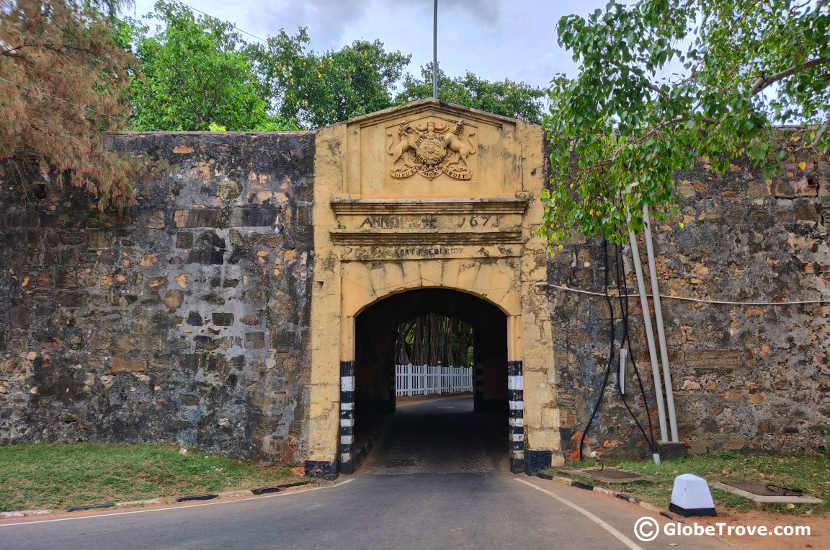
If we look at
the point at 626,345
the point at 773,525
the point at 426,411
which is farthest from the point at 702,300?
the point at 426,411

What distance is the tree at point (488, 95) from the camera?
1978 cm

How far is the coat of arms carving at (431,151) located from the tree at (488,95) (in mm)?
11089

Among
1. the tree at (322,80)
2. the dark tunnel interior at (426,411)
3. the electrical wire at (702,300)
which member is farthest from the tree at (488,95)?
the electrical wire at (702,300)

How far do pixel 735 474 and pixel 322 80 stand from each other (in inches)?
630

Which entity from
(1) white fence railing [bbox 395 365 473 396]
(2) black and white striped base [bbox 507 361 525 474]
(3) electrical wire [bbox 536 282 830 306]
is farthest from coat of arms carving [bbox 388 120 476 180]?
(1) white fence railing [bbox 395 365 473 396]

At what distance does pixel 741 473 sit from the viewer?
7.15 m

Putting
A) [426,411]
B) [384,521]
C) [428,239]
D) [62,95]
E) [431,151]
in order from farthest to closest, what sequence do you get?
[426,411], [431,151], [428,239], [62,95], [384,521]

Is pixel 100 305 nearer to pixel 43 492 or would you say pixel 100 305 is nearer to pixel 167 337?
pixel 167 337

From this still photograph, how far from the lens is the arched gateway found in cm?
846

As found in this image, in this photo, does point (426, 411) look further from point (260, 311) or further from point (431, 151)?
point (431, 151)

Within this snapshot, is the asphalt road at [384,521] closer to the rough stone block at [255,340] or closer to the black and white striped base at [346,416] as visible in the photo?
the black and white striped base at [346,416]

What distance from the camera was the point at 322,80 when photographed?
19156mm

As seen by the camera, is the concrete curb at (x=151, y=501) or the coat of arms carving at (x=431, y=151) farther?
the coat of arms carving at (x=431, y=151)

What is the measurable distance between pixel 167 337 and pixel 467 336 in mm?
22154
